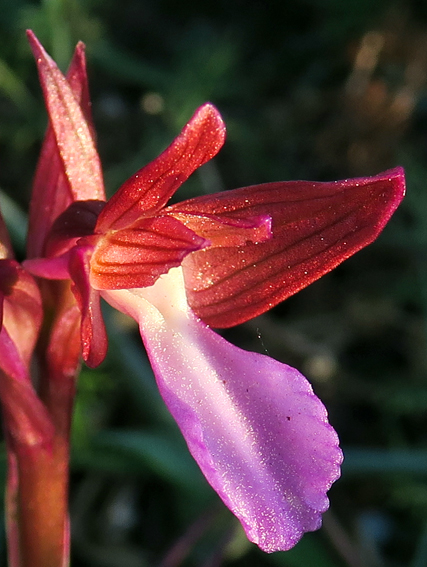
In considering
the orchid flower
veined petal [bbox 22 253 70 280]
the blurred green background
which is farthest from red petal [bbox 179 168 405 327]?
the blurred green background

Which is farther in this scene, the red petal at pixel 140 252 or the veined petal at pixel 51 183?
the veined petal at pixel 51 183

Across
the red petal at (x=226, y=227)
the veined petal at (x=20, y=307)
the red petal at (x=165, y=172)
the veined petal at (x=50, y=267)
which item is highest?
the red petal at (x=165, y=172)

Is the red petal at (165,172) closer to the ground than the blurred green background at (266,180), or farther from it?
farther from it

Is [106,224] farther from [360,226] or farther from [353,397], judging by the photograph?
[353,397]

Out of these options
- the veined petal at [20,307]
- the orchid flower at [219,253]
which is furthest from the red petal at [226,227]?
the veined petal at [20,307]

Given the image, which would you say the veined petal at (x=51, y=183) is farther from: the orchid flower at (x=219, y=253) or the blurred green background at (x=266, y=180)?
the blurred green background at (x=266, y=180)

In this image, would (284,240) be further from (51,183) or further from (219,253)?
(51,183)

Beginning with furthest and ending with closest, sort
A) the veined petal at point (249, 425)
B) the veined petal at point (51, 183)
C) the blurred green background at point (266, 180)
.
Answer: the blurred green background at point (266, 180)
the veined petal at point (51, 183)
the veined petal at point (249, 425)

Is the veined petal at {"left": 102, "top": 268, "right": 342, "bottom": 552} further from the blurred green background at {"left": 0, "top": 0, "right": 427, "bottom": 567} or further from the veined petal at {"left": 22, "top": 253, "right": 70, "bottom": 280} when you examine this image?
the blurred green background at {"left": 0, "top": 0, "right": 427, "bottom": 567}
